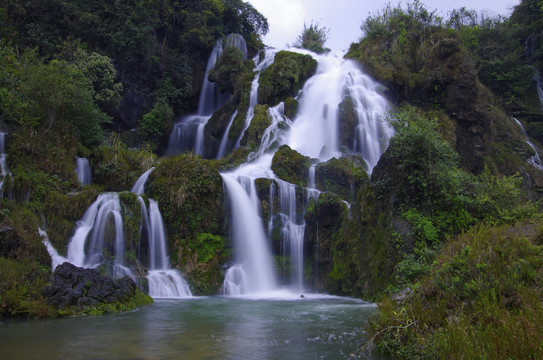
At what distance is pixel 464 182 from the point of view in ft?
38.6

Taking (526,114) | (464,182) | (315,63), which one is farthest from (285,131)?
(526,114)

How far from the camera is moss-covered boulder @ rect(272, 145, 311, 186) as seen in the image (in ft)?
63.5

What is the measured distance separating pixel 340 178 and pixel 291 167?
261 centimetres

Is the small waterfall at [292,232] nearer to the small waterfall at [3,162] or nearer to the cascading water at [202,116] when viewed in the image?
the small waterfall at [3,162]

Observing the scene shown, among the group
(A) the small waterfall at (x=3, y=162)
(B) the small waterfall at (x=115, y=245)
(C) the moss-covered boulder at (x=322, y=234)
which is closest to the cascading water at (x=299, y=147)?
(C) the moss-covered boulder at (x=322, y=234)

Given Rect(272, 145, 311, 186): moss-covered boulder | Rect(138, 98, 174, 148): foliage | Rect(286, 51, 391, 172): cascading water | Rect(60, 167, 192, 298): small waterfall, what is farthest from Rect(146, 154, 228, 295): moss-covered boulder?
Rect(138, 98, 174, 148): foliage

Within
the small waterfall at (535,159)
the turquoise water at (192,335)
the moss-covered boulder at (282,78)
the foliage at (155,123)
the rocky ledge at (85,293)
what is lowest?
the turquoise water at (192,335)

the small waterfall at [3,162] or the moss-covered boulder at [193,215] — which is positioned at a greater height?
the small waterfall at [3,162]

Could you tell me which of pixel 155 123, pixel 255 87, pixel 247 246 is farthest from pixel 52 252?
pixel 255 87

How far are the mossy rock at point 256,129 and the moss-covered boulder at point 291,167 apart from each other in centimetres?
402

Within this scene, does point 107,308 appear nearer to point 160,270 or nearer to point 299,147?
point 160,270

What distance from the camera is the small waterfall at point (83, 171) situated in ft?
56.4

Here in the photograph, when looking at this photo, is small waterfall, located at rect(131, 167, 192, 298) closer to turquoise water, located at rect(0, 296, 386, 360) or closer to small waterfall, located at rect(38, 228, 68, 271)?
small waterfall, located at rect(38, 228, 68, 271)

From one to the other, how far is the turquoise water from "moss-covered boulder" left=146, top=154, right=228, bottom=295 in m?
4.79
